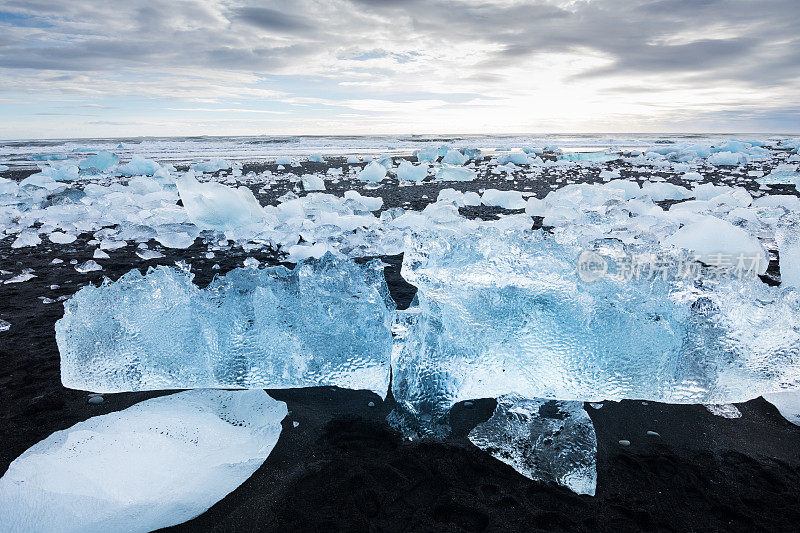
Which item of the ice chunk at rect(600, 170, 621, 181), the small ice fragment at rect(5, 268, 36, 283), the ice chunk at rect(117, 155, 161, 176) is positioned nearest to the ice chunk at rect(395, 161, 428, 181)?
the ice chunk at rect(600, 170, 621, 181)

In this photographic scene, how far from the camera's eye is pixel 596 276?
2156mm

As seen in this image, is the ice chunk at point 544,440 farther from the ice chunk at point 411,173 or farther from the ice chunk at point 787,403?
the ice chunk at point 411,173

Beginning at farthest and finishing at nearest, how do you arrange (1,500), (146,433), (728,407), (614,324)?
(728,407), (614,324), (146,433), (1,500)

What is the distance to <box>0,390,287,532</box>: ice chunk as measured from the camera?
1.50m

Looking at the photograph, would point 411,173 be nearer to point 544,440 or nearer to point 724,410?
point 724,410

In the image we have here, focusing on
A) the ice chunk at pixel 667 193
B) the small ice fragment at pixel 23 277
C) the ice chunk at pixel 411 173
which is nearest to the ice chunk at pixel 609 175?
the ice chunk at pixel 667 193

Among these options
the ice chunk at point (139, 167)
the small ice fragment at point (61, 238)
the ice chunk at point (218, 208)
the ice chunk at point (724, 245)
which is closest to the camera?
the ice chunk at point (724, 245)

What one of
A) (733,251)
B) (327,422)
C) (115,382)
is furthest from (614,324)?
(733,251)

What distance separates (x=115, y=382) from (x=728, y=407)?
2846 millimetres

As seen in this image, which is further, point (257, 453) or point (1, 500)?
point (257, 453)

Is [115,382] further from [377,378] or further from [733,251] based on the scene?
[733,251]

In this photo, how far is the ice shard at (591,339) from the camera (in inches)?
78.5

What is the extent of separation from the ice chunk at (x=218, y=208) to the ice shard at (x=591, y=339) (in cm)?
415

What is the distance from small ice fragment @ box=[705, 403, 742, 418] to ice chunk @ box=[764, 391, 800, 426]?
0.15 metres
